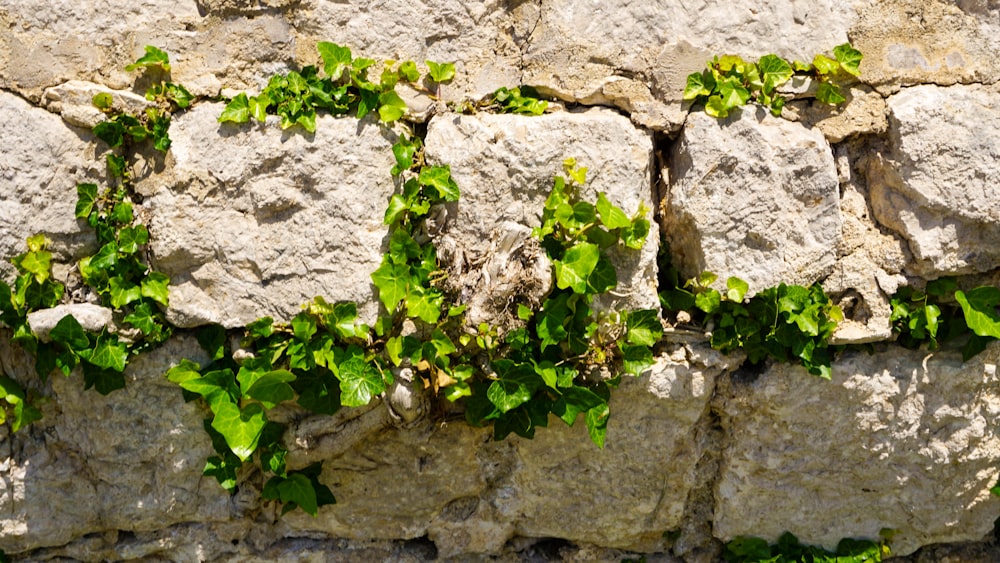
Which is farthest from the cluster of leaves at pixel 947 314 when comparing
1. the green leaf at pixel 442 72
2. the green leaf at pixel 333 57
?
the green leaf at pixel 333 57

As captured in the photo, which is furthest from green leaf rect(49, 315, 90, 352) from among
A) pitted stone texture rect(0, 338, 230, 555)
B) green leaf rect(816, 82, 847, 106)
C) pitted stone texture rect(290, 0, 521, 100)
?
green leaf rect(816, 82, 847, 106)

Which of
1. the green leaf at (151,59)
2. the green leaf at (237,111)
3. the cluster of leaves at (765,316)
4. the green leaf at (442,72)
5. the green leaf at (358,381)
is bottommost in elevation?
the green leaf at (358,381)

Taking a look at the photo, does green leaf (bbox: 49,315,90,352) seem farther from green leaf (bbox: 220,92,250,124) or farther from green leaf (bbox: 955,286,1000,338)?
green leaf (bbox: 955,286,1000,338)

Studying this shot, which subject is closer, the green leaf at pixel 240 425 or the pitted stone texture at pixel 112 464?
the green leaf at pixel 240 425

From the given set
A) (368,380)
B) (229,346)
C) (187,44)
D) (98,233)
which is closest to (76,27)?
(187,44)

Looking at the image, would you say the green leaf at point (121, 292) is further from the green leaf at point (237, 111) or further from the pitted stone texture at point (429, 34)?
the pitted stone texture at point (429, 34)

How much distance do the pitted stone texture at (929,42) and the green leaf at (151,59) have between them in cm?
192

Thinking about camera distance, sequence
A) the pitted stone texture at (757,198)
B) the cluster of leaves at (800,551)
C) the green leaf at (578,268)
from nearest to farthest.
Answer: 1. the green leaf at (578,268)
2. the pitted stone texture at (757,198)
3. the cluster of leaves at (800,551)

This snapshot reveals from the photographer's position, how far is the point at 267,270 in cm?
223

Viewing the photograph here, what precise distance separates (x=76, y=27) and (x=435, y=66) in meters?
1.00

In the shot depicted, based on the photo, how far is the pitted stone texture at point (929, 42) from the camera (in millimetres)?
2295

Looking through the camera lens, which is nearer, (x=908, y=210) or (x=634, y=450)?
(x=908, y=210)

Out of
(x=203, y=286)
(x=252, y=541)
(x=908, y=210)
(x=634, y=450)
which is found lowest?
(x=252, y=541)

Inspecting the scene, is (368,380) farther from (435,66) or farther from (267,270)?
(435,66)
